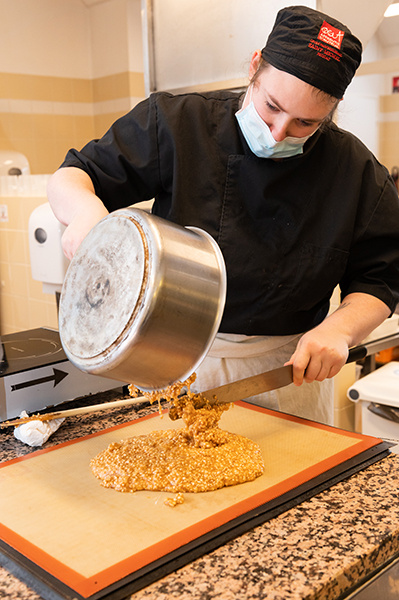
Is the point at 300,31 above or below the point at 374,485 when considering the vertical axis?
above

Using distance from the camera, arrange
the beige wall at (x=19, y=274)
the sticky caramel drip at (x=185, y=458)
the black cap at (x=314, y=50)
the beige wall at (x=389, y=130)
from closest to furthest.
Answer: the sticky caramel drip at (x=185, y=458)
the black cap at (x=314, y=50)
the beige wall at (x=389, y=130)
the beige wall at (x=19, y=274)

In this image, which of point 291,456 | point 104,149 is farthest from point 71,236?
point 291,456

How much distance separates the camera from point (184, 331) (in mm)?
947

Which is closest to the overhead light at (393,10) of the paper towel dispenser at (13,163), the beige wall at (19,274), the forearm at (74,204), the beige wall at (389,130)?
the beige wall at (389,130)

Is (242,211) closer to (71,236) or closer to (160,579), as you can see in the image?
(71,236)

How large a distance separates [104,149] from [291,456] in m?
0.83

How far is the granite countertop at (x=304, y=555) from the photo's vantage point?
0.79 m

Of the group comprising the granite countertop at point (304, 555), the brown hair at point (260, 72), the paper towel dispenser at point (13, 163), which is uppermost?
the paper towel dispenser at point (13, 163)

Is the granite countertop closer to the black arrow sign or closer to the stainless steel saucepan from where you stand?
the stainless steel saucepan

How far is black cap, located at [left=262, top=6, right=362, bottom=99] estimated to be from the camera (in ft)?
3.89

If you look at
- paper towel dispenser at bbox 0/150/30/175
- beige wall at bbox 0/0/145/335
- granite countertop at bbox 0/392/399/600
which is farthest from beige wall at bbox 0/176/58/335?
granite countertop at bbox 0/392/399/600

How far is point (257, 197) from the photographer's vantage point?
4.75ft

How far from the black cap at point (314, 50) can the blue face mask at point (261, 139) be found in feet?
0.40

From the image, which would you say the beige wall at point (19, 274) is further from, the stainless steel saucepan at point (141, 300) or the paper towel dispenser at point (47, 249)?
the stainless steel saucepan at point (141, 300)
